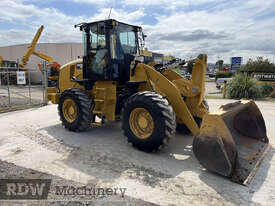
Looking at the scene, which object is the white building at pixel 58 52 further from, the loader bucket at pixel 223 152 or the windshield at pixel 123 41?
the loader bucket at pixel 223 152

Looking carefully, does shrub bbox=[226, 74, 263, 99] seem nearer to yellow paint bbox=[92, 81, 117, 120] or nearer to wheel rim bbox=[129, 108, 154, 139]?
yellow paint bbox=[92, 81, 117, 120]

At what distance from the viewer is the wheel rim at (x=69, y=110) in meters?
6.29

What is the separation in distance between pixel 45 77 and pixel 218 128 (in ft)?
34.3

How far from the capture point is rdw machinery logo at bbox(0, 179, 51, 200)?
3.18 meters

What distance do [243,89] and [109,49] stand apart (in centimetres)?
1080

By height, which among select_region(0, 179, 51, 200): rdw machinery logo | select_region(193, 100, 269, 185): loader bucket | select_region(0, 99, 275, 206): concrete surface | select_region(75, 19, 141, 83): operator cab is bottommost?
select_region(0, 179, 51, 200): rdw machinery logo

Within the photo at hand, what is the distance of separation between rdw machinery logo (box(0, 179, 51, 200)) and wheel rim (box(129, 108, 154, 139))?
1.95 metres

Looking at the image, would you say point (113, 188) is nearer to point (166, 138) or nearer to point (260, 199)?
point (166, 138)

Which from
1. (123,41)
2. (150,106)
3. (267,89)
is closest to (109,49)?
(123,41)

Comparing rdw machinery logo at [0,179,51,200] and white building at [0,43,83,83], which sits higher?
white building at [0,43,83,83]

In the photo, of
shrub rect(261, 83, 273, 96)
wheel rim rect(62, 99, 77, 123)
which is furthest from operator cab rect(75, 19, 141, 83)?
shrub rect(261, 83, 273, 96)

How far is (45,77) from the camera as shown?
11.8 m

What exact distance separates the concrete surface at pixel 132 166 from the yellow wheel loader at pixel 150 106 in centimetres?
24

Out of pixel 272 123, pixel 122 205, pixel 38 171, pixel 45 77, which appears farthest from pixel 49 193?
pixel 45 77
